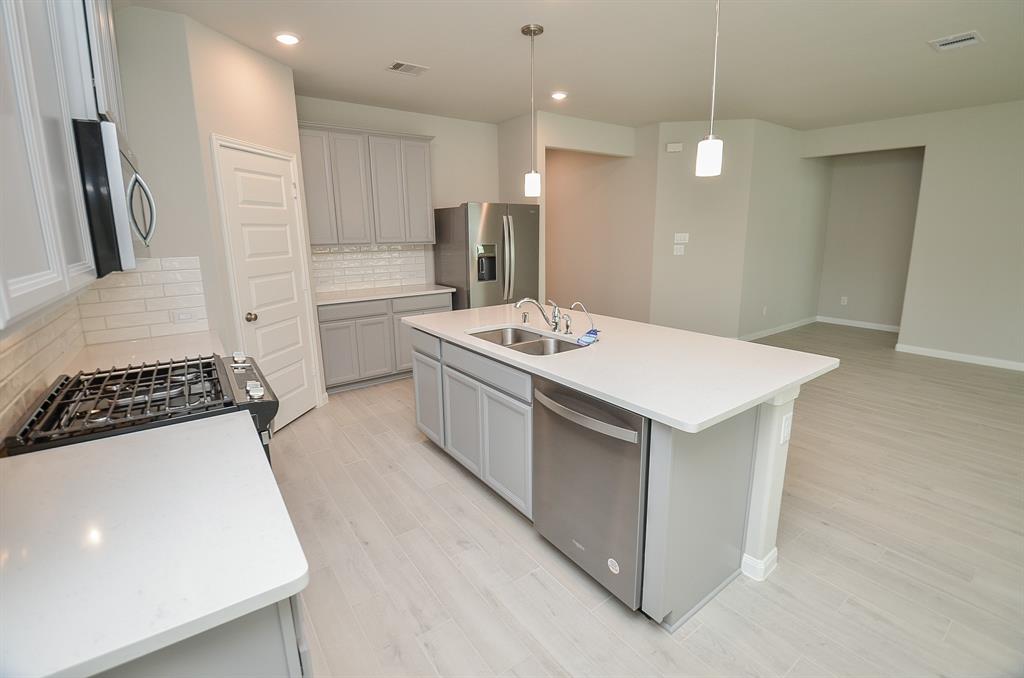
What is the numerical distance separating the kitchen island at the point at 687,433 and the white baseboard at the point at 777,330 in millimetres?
4048

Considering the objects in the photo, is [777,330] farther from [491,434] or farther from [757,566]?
[491,434]

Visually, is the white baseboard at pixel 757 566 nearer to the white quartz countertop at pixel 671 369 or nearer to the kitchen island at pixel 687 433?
the kitchen island at pixel 687 433

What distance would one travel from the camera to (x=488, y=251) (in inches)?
190

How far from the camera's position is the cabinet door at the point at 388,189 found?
4.52m

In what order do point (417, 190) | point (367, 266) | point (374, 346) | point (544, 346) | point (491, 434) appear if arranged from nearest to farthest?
point (491, 434) < point (544, 346) < point (374, 346) < point (417, 190) < point (367, 266)

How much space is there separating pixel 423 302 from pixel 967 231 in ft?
19.8

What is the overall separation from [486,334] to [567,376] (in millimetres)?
1061

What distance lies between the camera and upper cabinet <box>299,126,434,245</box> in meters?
4.21

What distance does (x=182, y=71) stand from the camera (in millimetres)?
2754

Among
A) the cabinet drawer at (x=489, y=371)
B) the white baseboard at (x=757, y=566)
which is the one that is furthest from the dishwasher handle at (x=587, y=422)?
the white baseboard at (x=757, y=566)

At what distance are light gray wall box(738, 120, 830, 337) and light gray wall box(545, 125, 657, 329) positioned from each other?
121cm

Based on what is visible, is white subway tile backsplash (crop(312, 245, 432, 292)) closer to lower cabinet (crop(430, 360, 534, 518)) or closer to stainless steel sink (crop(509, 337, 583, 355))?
lower cabinet (crop(430, 360, 534, 518))

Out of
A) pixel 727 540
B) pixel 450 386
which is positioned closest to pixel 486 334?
pixel 450 386

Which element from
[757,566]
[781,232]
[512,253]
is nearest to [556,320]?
[757,566]
